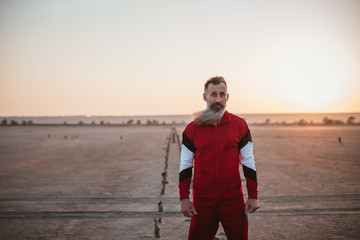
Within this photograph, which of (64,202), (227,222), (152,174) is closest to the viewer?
(227,222)

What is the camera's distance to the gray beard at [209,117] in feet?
8.73

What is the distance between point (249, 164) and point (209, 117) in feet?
2.13

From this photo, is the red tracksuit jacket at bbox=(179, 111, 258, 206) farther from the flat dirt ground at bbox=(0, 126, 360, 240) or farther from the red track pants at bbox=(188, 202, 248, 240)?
the flat dirt ground at bbox=(0, 126, 360, 240)

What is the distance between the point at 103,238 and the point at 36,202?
280 cm

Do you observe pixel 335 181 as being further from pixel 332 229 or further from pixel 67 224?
pixel 67 224

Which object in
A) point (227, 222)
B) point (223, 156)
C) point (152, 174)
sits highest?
point (223, 156)

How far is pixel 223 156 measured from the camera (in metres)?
2.64

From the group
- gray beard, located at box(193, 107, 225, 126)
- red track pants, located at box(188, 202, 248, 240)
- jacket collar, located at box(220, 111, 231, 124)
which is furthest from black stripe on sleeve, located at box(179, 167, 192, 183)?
jacket collar, located at box(220, 111, 231, 124)

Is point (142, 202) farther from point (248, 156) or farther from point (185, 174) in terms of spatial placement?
point (248, 156)

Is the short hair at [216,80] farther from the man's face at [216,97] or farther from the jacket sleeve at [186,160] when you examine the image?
the jacket sleeve at [186,160]

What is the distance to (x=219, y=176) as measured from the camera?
261 centimetres

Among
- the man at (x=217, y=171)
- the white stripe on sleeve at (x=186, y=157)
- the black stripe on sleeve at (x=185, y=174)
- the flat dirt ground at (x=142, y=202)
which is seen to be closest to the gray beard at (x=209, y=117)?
the man at (x=217, y=171)

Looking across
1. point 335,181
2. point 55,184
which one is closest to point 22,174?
point 55,184

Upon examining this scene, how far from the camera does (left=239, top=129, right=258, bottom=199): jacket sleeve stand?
2.68 m
